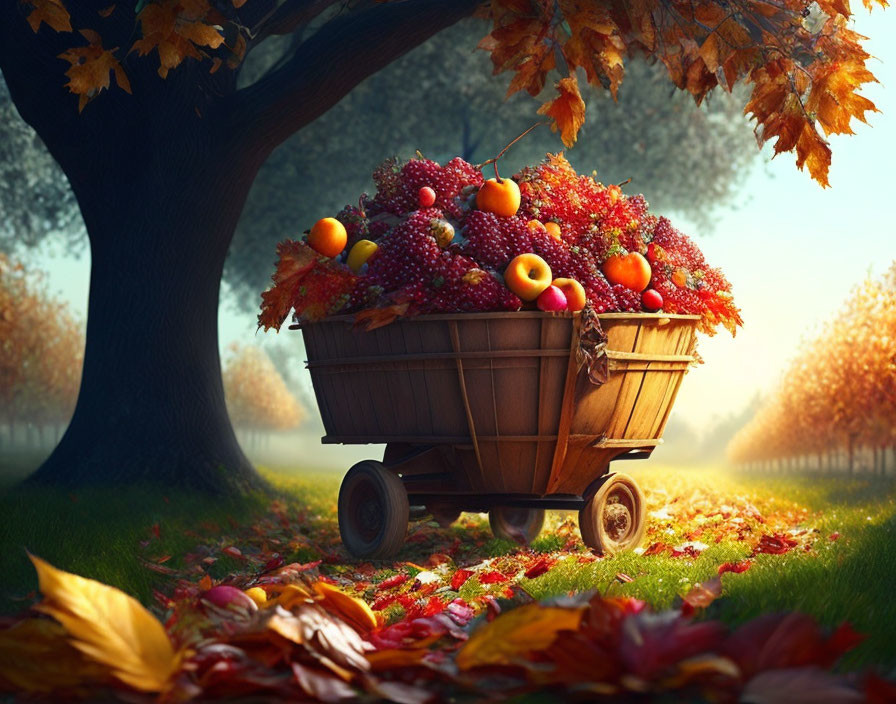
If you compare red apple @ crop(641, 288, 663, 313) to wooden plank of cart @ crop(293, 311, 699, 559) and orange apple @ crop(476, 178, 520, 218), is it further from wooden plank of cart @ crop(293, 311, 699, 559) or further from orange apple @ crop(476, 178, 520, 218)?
orange apple @ crop(476, 178, 520, 218)

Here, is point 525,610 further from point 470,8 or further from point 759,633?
point 470,8

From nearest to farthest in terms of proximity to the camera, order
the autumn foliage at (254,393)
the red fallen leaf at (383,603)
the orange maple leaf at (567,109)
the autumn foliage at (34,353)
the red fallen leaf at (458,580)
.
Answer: the red fallen leaf at (383,603) → the red fallen leaf at (458,580) → the orange maple leaf at (567,109) → the autumn foliage at (34,353) → the autumn foliage at (254,393)

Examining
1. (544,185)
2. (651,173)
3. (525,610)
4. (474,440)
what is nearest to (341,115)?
(651,173)

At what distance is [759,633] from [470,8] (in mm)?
6277

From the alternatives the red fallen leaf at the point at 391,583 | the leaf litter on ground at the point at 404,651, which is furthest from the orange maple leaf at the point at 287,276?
the leaf litter on ground at the point at 404,651

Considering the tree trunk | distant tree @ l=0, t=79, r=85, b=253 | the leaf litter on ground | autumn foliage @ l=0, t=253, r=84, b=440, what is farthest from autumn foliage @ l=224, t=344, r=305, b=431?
the leaf litter on ground

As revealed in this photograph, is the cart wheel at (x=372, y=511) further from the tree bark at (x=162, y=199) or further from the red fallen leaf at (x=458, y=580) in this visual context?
the tree bark at (x=162, y=199)

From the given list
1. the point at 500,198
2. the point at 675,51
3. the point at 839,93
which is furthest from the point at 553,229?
the point at 839,93

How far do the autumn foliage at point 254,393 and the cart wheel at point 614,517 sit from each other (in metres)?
26.9

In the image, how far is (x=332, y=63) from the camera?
314 inches

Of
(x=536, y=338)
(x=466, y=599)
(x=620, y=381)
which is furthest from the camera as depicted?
(x=620, y=381)

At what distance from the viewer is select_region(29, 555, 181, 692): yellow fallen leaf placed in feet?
8.42

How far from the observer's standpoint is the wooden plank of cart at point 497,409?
552 centimetres

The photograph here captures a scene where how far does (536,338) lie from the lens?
18.0 ft
